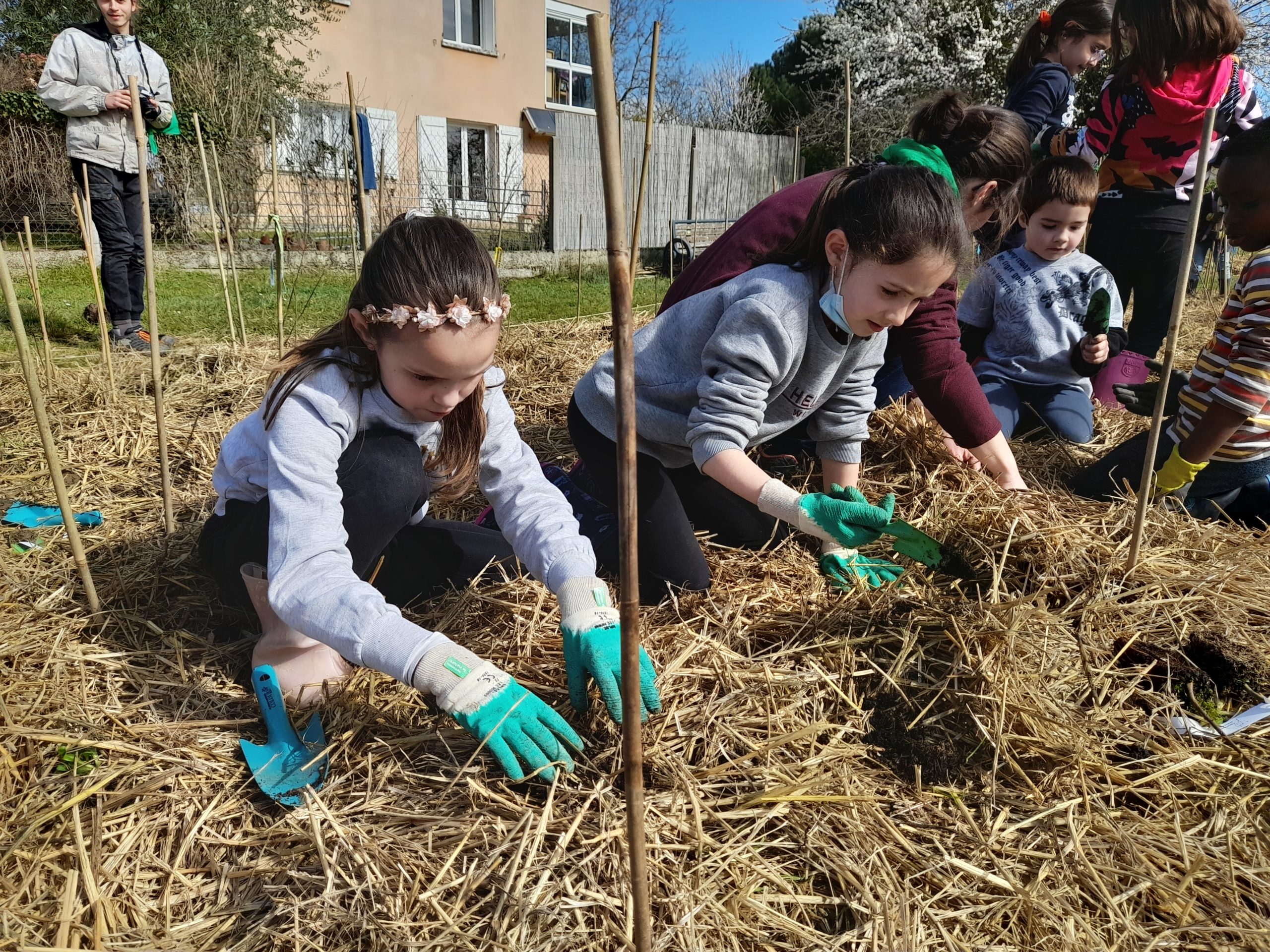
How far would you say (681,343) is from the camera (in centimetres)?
212

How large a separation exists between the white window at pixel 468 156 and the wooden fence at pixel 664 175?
3.08m

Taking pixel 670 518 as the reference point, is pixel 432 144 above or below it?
above

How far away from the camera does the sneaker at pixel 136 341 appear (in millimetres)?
4051

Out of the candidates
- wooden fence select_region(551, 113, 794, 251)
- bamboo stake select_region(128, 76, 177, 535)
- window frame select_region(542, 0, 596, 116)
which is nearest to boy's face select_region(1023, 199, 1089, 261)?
bamboo stake select_region(128, 76, 177, 535)

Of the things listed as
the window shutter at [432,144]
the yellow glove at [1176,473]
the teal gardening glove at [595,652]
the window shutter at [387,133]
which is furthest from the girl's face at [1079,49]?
the window shutter at [387,133]

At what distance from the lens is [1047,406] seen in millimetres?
3076

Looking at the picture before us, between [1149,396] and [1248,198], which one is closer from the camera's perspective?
[1248,198]

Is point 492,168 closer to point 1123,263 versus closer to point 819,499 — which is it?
point 1123,263

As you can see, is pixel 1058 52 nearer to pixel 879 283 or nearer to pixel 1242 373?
pixel 1242 373

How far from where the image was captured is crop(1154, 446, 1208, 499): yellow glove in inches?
84.9

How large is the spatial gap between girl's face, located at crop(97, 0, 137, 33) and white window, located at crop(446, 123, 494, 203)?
10013 mm

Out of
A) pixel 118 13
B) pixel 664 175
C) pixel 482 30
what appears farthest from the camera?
pixel 482 30

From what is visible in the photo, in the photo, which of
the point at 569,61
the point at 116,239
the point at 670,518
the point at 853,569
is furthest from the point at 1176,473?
the point at 569,61

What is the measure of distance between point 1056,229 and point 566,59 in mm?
16644
